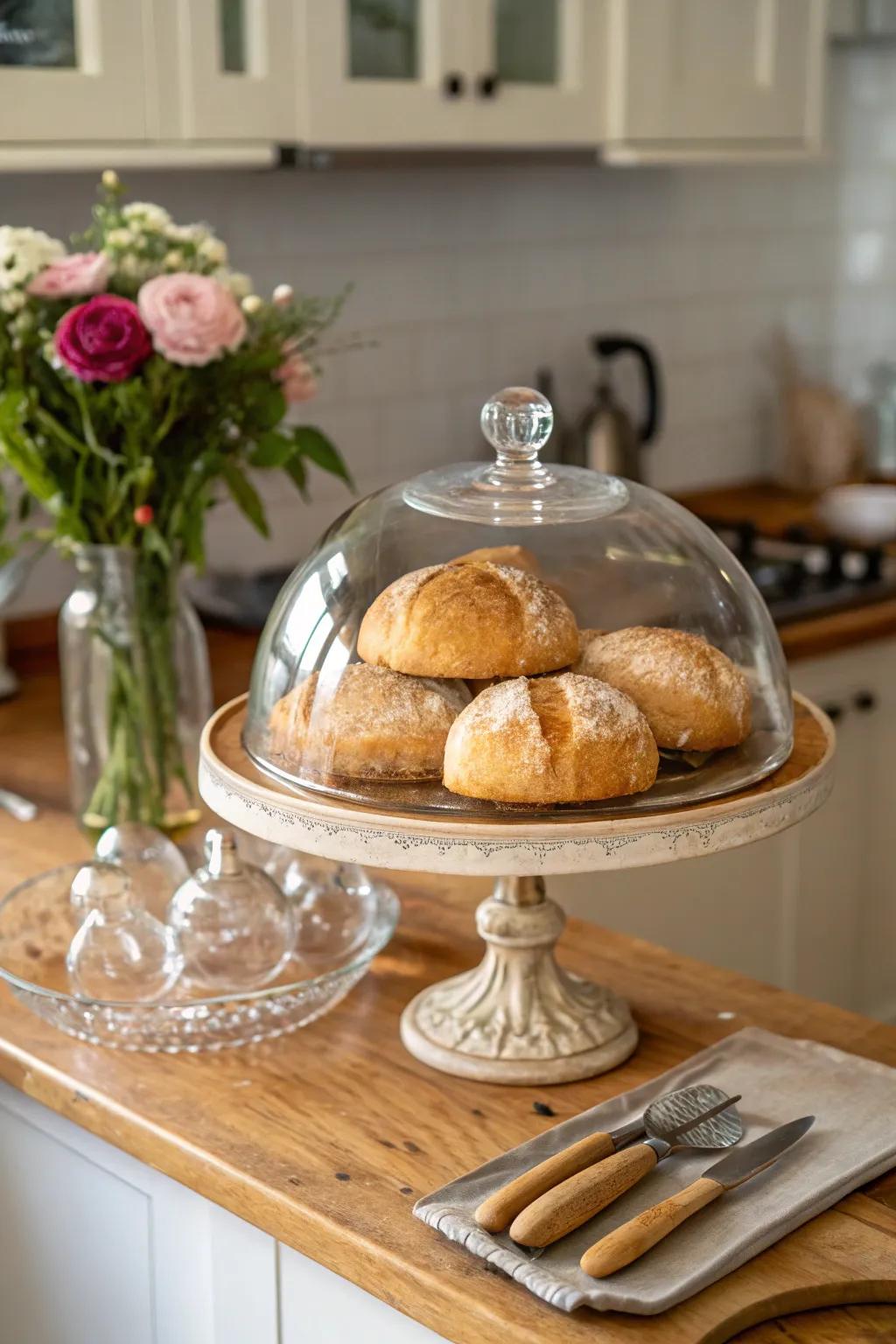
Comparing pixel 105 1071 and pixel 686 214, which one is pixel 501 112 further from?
pixel 105 1071

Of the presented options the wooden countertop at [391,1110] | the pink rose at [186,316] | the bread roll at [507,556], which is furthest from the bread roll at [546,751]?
the pink rose at [186,316]

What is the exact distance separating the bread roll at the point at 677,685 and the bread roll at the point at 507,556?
0.08 m

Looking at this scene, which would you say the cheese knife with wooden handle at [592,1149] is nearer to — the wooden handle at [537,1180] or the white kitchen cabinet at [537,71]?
the wooden handle at [537,1180]

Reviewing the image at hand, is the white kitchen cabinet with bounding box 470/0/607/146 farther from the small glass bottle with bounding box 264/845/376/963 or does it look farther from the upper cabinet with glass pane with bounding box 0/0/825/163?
the small glass bottle with bounding box 264/845/376/963

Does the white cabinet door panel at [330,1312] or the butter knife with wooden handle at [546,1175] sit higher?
the butter knife with wooden handle at [546,1175]

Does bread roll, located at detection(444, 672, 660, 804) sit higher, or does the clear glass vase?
bread roll, located at detection(444, 672, 660, 804)

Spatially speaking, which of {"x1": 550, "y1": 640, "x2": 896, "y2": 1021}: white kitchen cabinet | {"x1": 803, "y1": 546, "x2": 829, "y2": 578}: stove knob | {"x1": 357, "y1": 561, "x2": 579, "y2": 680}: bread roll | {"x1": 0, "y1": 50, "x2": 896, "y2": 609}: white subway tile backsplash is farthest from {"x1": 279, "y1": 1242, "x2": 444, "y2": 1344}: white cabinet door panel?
{"x1": 803, "y1": 546, "x2": 829, "y2": 578}: stove knob

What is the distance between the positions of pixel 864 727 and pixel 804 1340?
→ 1698 millimetres

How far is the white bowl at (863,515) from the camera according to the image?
2.88m

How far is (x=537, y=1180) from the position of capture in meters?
Result: 0.96

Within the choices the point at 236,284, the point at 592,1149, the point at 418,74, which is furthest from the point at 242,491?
the point at 418,74

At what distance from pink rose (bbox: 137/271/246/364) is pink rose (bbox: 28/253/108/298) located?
0.05m

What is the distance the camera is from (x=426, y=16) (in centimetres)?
213

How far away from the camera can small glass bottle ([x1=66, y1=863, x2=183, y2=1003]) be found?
121cm
